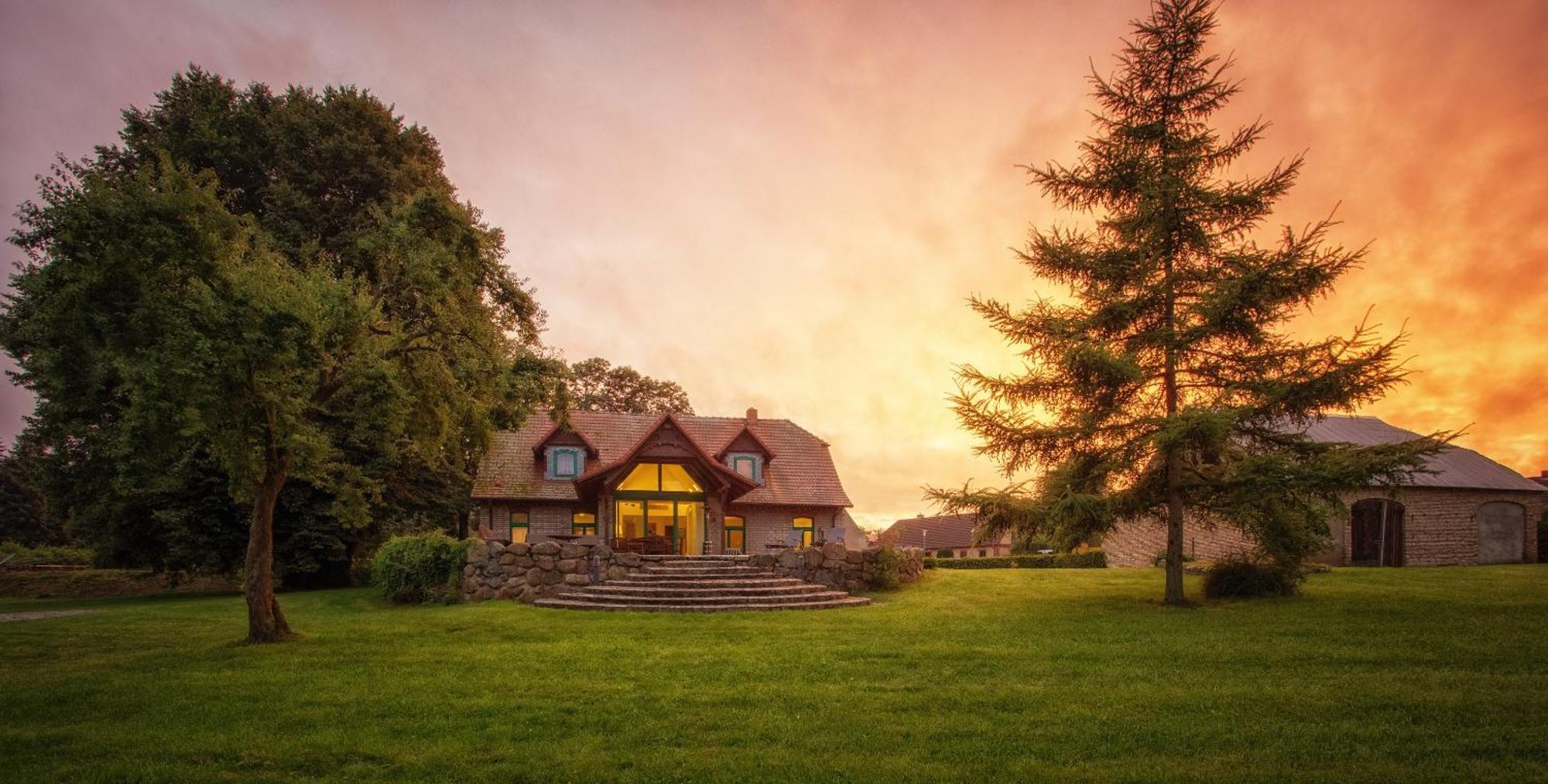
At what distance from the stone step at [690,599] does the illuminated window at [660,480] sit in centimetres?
806

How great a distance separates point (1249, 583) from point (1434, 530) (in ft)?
55.9

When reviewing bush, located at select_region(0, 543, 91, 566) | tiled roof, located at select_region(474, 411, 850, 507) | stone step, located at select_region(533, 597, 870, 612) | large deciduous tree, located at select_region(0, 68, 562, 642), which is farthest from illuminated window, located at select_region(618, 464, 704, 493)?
bush, located at select_region(0, 543, 91, 566)

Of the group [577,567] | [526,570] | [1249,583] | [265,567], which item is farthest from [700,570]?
[1249,583]

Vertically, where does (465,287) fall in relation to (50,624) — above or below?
above

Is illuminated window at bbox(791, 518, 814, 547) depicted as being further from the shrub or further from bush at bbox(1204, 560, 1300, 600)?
bush at bbox(1204, 560, 1300, 600)

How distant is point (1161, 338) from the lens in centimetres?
1432

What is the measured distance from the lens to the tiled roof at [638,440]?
2580 cm

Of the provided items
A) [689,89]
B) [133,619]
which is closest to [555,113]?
[689,89]

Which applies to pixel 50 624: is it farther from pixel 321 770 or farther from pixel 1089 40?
pixel 1089 40

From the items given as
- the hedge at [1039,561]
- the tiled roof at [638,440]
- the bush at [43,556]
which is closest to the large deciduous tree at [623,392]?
the tiled roof at [638,440]

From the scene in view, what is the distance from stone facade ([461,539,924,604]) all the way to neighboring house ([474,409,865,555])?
4.90 metres

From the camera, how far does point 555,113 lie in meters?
16.3

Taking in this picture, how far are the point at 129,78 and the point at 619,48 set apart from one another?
62.2 feet

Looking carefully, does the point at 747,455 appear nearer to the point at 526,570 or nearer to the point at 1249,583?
the point at 526,570
